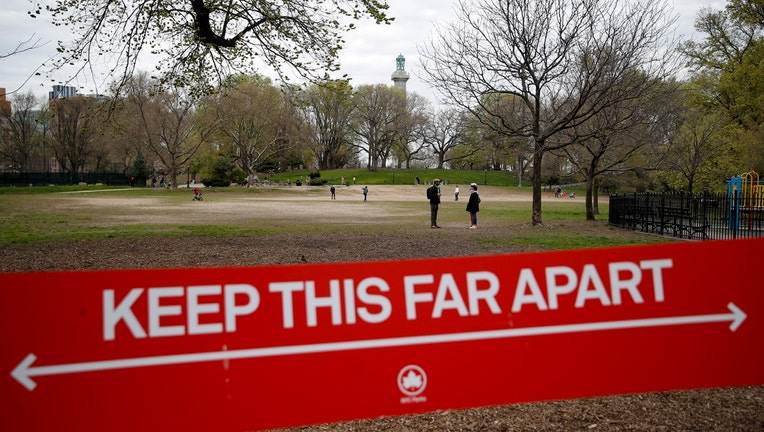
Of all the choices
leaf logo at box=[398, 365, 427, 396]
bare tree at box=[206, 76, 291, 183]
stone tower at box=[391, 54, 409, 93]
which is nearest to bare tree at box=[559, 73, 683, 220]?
leaf logo at box=[398, 365, 427, 396]

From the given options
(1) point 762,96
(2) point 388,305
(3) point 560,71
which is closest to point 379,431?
(2) point 388,305

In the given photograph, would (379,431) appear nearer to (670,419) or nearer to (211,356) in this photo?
(211,356)

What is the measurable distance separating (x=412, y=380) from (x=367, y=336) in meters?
0.36

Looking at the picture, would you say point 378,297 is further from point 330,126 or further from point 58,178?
point 330,126

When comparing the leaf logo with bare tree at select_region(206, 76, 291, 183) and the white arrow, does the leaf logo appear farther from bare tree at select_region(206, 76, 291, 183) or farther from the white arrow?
bare tree at select_region(206, 76, 291, 183)

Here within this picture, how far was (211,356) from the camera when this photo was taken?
2.74 meters

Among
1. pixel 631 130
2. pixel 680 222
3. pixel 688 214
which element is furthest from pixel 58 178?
pixel 688 214

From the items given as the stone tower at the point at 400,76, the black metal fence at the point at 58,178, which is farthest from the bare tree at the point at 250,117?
the stone tower at the point at 400,76

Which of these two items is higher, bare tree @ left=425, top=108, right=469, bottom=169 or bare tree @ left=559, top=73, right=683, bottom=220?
bare tree @ left=425, top=108, right=469, bottom=169

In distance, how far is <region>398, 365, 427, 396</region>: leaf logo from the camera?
293 cm

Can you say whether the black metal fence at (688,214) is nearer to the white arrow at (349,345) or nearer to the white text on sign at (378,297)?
the white arrow at (349,345)

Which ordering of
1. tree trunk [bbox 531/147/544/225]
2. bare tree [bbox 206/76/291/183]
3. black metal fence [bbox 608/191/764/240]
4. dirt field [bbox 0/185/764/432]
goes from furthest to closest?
bare tree [bbox 206/76/291/183], tree trunk [bbox 531/147/544/225], black metal fence [bbox 608/191/764/240], dirt field [bbox 0/185/764/432]

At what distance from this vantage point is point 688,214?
57.6 ft

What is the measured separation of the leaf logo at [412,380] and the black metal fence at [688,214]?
16.5 metres
